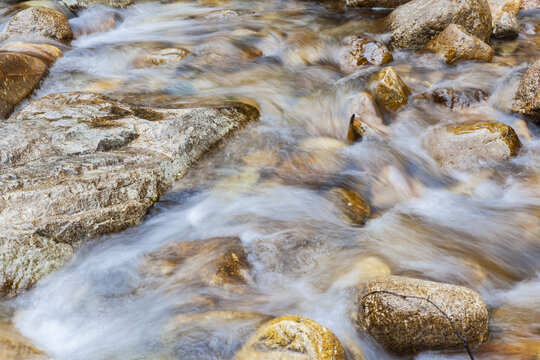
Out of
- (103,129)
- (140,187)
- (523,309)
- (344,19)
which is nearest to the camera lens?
(523,309)

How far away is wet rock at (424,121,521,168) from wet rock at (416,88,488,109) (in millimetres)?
1087

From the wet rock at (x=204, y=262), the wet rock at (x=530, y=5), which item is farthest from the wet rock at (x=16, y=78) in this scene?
the wet rock at (x=530, y=5)

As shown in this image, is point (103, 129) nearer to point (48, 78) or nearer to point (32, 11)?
point (48, 78)

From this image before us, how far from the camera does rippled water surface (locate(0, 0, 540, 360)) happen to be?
126 inches

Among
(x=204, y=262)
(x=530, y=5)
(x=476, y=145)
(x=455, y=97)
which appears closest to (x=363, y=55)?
(x=455, y=97)

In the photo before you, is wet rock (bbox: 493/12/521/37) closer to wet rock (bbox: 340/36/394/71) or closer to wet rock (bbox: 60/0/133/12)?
wet rock (bbox: 340/36/394/71)

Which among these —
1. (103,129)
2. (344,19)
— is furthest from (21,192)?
Answer: (344,19)

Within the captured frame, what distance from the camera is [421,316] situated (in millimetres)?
2812

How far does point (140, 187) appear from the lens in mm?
4113

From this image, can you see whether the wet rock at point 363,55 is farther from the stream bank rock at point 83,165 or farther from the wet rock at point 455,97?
the stream bank rock at point 83,165

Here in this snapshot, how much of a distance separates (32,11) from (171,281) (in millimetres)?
6871

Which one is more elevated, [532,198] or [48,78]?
[48,78]

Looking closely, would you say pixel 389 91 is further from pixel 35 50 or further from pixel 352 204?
pixel 35 50

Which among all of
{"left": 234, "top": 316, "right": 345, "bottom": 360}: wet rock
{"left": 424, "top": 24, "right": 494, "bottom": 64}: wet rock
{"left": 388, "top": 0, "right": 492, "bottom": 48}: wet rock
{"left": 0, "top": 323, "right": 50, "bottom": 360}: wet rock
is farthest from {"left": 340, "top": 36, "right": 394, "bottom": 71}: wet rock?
{"left": 0, "top": 323, "right": 50, "bottom": 360}: wet rock
